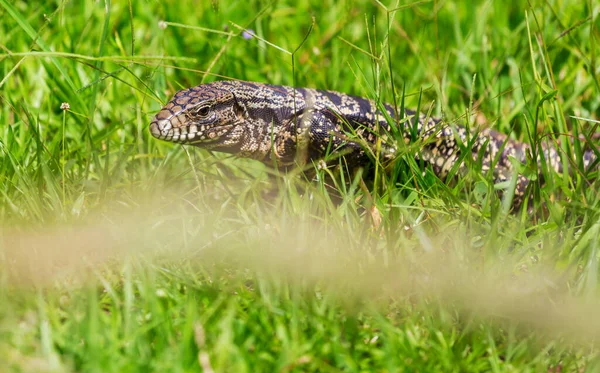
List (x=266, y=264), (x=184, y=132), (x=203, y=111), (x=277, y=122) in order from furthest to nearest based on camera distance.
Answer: (x=277, y=122) → (x=203, y=111) → (x=184, y=132) → (x=266, y=264)

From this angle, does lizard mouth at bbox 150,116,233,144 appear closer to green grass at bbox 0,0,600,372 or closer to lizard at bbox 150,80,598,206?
lizard at bbox 150,80,598,206

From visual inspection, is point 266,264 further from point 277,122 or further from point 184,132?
point 277,122

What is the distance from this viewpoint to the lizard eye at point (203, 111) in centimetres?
431

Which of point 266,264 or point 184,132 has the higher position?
point 184,132

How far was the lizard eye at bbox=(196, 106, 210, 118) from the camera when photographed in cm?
431

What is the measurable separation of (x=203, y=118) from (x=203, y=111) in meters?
0.05

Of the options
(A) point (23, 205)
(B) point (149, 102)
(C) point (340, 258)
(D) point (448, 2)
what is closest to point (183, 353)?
(C) point (340, 258)

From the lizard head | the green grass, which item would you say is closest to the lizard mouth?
the lizard head

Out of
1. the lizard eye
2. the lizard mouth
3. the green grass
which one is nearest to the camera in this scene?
the green grass

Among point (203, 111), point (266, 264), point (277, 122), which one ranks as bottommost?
point (266, 264)

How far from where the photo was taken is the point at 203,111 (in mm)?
4348

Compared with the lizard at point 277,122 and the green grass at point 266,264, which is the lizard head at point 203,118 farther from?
the green grass at point 266,264

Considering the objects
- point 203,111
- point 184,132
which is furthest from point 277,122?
point 184,132

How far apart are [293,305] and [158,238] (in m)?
1.03
